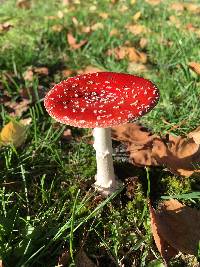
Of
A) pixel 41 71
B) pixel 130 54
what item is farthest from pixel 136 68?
pixel 41 71

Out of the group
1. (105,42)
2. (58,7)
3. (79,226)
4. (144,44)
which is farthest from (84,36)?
(79,226)

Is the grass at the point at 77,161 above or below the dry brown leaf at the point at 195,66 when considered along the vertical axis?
below

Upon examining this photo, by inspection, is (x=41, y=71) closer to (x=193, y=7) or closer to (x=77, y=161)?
(x=77, y=161)

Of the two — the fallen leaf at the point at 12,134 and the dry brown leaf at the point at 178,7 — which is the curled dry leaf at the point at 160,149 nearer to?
the fallen leaf at the point at 12,134

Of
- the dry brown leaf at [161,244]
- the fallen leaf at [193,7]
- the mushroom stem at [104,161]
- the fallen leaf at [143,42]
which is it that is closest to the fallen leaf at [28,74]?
the fallen leaf at [143,42]

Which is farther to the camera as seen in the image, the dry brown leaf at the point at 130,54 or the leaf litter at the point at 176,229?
the dry brown leaf at the point at 130,54

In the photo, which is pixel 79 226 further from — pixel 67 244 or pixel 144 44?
pixel 144 44
